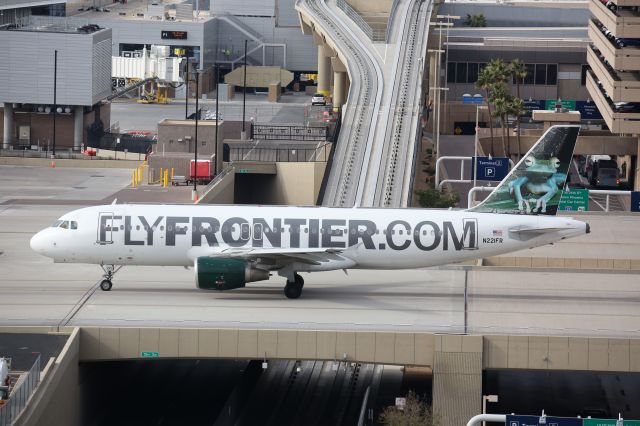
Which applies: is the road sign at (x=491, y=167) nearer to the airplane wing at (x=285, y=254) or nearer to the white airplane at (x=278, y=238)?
the white airplane at (x=278, y=238)

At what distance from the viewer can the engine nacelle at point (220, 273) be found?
65625 mm

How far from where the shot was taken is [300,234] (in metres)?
67.5

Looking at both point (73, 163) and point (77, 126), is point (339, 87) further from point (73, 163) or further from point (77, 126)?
point (73, 163)

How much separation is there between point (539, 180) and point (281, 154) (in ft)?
152

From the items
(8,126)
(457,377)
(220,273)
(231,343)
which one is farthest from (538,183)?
(8,126)

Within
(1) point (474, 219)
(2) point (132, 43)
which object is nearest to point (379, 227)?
(1) point (474, 219)

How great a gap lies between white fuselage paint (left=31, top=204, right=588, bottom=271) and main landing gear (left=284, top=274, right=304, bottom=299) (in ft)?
2.77

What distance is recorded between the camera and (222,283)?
65.9m

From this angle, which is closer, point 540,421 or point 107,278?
point 540,421

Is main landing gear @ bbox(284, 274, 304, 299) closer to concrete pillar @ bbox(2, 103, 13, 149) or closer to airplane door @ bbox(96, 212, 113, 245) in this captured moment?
airplane door @ bbox(96, 212, 113, 245)

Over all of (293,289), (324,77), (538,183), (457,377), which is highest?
(538,183)

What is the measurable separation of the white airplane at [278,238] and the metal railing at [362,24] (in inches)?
2992

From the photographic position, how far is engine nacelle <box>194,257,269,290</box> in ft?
215

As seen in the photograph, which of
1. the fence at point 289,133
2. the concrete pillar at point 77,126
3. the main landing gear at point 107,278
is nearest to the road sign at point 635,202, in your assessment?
the fence at point 289,133
